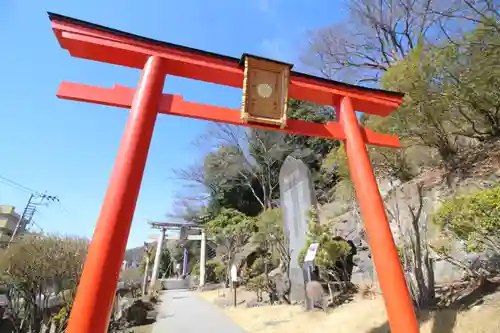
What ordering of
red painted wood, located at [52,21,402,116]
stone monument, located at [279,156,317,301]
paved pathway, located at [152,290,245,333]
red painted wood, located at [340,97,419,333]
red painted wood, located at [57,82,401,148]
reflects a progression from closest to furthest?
red painted wood, located at [340,97,419,333]
red painted wood, located at [57,82,401,148]
red painted wood, located at [52,21,402,116]
paved pathway, located at [152,290,245,333]
stone monument, located at [279,156,317,301]

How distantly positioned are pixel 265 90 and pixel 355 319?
5241 millimetres

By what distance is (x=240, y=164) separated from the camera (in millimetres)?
25828

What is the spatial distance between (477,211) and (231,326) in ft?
21.0

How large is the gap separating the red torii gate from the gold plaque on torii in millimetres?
163

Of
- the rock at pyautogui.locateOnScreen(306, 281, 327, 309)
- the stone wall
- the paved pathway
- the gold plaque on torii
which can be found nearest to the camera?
the gold plaque on torii

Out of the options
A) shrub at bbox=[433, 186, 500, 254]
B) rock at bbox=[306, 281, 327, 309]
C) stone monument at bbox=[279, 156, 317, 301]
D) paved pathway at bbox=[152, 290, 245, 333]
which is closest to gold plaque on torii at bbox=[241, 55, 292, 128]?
shrub at bbox=[433, 186, 500, 254]

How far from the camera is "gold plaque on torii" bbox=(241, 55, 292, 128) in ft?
13.6

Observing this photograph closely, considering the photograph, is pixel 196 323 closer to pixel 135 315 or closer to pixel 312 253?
pixel 135 315

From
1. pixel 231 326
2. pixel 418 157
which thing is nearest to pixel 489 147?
pixel 418 157

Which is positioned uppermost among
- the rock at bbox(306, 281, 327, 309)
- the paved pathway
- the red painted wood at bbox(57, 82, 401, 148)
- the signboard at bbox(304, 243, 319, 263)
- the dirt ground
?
the red painted wood at bbox(57, 82, 401, 148)

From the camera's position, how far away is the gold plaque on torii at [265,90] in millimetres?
4152

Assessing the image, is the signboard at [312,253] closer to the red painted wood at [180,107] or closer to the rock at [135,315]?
the red painted wood at [180,107]

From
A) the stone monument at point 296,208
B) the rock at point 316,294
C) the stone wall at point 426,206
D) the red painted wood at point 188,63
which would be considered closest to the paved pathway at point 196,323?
the rock at point 316,294

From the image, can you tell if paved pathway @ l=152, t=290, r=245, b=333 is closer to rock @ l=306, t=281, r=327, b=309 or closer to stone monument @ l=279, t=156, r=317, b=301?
rock @ l=306, t=281, r=327, b=309
